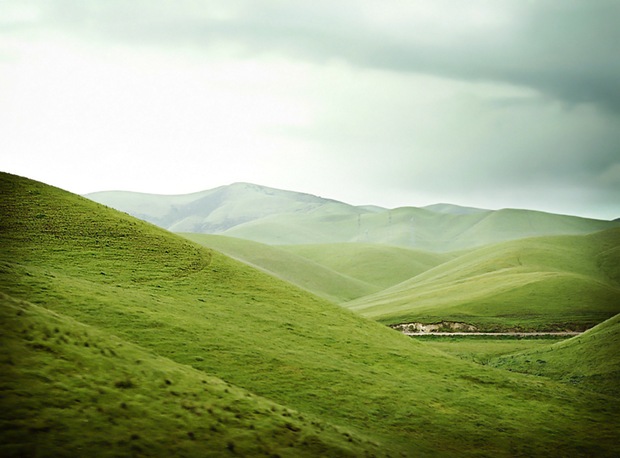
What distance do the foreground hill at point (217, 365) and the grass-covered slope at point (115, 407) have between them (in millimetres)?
73

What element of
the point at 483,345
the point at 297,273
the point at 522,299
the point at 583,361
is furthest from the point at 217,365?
the point at 297,273

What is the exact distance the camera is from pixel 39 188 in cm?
6688

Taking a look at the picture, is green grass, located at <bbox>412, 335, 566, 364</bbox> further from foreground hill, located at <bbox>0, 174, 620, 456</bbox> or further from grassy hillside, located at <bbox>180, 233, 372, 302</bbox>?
grassy hillside, located at <bbox>180, 233, 372, 302</bbox>

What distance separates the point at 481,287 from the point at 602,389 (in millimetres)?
63251

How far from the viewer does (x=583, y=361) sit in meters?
52.8

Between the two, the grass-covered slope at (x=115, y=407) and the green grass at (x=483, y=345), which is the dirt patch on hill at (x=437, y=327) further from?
the grass-covered slope at (x=115, y=407)

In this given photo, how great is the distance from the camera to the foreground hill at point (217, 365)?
19094 mm

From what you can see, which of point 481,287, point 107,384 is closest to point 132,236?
point 107,384

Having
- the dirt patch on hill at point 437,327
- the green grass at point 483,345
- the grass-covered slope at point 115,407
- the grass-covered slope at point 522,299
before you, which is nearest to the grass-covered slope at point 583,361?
the green grass at point 483,345

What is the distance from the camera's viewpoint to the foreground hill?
19.1 metres

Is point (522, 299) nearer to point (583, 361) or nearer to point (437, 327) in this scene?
point (437, 327)

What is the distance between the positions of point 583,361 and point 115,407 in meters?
48.1

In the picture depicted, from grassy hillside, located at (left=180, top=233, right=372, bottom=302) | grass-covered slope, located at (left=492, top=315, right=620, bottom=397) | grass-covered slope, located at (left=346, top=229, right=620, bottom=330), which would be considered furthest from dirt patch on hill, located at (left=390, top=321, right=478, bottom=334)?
grassy hillside, located at (left=180, top=233, right=372, bottom=302)

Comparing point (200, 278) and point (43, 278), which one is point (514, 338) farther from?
point (43, 278)
